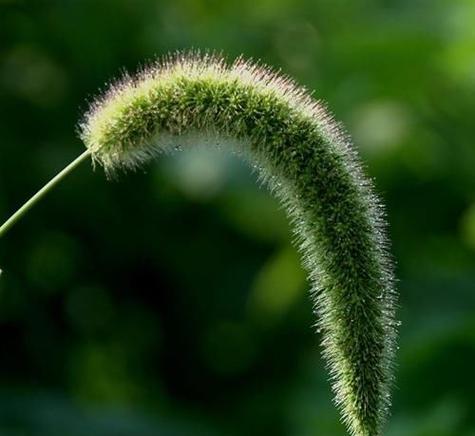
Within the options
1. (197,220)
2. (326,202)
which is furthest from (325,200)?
(197,220)

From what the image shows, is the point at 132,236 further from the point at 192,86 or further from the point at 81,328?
the point at 192,86

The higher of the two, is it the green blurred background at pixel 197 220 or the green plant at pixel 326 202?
the green blurred background at pixel 197 220

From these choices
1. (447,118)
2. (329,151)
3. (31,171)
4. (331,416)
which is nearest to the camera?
(329,151)

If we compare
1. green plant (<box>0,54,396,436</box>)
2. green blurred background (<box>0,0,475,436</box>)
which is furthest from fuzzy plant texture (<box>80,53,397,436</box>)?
green blurred background (<box>0,0,475,436</box>)

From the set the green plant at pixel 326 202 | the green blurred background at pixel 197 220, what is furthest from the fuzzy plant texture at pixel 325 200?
the green blurred background at pixel 197 220

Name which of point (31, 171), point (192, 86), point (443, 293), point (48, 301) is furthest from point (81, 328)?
point (192, 86)

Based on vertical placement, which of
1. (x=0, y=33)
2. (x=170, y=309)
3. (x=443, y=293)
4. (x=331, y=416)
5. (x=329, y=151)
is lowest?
(x=329, y=151)

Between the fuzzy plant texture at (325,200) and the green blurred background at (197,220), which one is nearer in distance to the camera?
the fuzzy plant texture at (325,200)

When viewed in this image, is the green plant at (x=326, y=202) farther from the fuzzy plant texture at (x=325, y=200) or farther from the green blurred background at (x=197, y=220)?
the green blurred background at (x=197, y=220)
